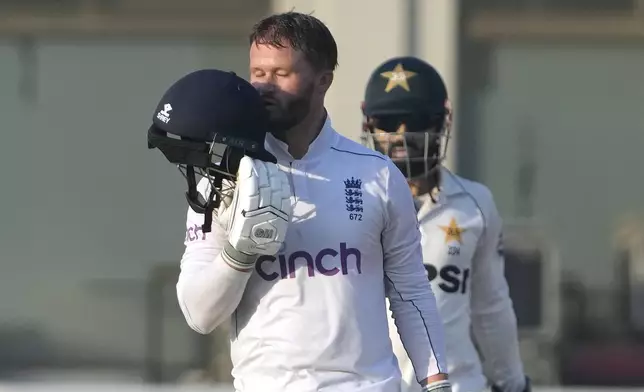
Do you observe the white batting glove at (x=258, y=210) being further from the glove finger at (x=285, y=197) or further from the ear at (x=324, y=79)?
the ear at (x=324, y=79)

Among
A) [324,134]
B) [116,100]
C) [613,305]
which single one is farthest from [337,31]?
[324,134]

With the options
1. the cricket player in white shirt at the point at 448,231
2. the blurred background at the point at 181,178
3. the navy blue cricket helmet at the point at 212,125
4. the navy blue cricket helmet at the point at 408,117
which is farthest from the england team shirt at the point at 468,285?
the blurred background at the point at 181,178

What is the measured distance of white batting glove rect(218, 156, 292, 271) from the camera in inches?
89.9

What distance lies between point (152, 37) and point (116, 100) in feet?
1.23

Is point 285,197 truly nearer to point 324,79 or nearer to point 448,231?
point 324,79

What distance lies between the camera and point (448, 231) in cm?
372

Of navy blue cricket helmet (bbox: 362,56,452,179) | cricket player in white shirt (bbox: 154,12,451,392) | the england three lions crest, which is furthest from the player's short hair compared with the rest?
navy blue cricket helmet (bbox: 362,56,452,179)

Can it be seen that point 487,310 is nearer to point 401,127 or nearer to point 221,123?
point 401,127

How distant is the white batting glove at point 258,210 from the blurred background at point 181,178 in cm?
383

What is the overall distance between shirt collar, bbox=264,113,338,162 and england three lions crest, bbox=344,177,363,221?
0.10m

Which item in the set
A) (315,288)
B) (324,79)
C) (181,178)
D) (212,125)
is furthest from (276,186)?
(181,178)

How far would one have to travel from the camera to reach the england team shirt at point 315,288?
98.0 inches

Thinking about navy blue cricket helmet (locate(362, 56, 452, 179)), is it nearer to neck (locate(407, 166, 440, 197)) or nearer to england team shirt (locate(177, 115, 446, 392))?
neck (locate(407, 166, 440, 197))

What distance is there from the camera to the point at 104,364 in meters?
6.37
